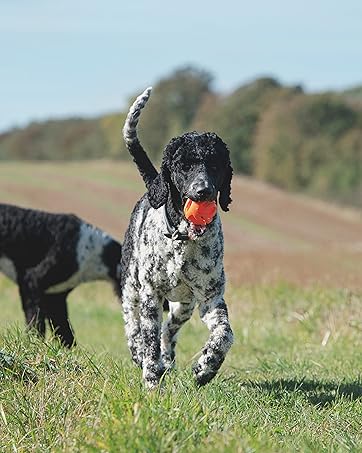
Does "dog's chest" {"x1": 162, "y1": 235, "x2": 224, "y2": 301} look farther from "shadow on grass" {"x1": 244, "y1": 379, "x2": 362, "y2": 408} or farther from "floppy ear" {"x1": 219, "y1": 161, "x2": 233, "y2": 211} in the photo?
"shadow on grass" {"x1": 244, "y1": 379, "x2": 362, "y2": 408}

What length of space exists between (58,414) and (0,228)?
6705mm

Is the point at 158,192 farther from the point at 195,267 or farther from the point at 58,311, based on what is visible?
the point at 58,311

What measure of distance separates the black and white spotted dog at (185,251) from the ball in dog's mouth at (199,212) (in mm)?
54

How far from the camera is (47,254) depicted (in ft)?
39.7

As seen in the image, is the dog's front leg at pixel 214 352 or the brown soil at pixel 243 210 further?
the brown soil at pixel 243 210

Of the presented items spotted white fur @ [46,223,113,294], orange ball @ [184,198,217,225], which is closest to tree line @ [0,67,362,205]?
spotted white fur @ [46,223,113,294]

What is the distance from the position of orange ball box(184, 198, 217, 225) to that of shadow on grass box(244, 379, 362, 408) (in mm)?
1278

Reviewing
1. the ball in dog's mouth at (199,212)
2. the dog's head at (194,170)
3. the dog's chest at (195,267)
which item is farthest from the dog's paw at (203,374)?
the dog's head at (194,170)

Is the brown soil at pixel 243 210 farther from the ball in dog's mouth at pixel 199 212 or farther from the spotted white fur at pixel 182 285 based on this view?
the ball in dog's mouth at pixel 199 212

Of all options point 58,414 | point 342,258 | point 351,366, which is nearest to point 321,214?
point 342,258

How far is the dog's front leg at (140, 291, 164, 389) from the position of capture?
703 cm

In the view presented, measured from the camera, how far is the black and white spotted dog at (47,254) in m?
12.0

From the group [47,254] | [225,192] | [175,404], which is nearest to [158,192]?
[225,192]

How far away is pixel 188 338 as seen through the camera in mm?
12609
